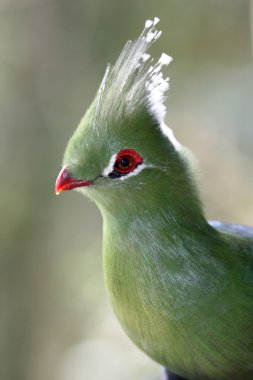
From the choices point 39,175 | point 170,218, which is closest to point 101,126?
point 170,218

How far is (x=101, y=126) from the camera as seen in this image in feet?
3.35

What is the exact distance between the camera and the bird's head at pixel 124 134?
1013 millimetres

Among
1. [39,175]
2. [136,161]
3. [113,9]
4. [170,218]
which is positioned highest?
[113,9]

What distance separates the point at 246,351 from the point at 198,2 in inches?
85.3

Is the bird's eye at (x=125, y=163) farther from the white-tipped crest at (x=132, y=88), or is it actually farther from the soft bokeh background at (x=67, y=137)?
the soft bokeh background at (x=67, y=137)

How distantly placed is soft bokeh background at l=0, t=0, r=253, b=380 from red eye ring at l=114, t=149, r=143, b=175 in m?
1.85

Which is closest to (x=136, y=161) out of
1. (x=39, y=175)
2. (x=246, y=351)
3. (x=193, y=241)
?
(x=193, y=241)

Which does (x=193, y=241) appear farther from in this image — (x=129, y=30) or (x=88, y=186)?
(x=129, y=30)

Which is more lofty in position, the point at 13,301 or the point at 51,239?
the point at 51,239

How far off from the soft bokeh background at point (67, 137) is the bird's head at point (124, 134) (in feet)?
5.98

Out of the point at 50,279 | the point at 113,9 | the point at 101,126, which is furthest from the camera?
the point at 50,279

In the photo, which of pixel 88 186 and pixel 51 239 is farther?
pixel 51 239

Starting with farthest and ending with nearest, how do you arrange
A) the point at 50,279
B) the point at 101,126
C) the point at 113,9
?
the point at 50,279 → the point at 113,9 → the point at 101,126

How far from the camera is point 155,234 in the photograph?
1091mm
